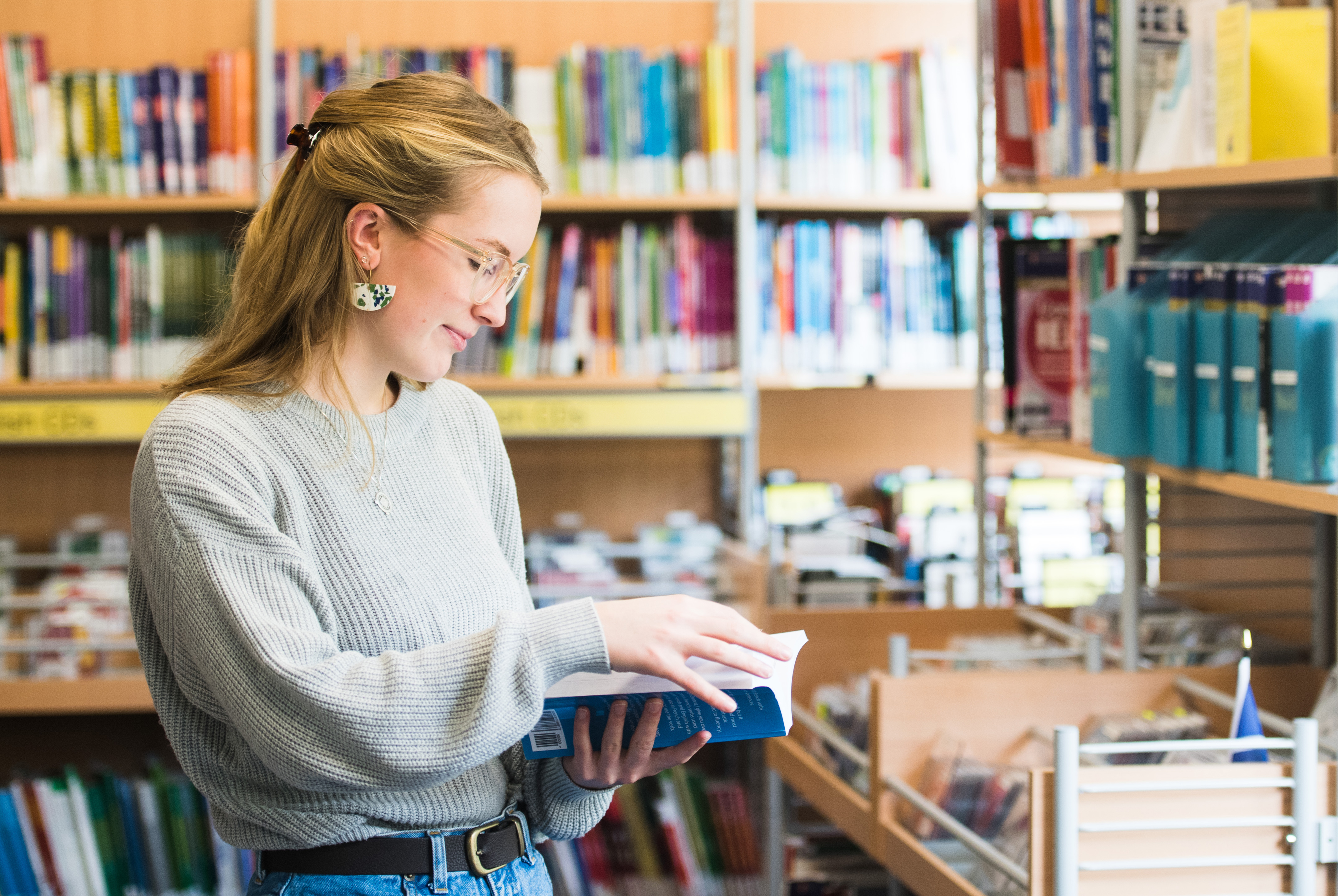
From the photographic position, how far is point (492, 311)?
117cm

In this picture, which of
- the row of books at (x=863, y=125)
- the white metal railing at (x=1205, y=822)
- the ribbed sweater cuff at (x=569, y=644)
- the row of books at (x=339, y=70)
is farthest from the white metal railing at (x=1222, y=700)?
the row of books at (x=339, y=70)

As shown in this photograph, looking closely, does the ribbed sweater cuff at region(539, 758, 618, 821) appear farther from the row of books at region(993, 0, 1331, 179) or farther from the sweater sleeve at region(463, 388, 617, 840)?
the row of books at region(993, 0, 1331, 179)

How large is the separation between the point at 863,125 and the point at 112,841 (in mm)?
2408

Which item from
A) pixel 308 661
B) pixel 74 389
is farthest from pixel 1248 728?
pixel 74 389

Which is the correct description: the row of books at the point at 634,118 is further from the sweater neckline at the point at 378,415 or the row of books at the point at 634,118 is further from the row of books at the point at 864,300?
the sweater neckline at the point at 378,415

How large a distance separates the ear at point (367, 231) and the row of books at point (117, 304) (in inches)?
82.1

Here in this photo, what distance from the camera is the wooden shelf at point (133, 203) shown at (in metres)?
3.00

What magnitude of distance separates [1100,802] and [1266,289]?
62 centimetres

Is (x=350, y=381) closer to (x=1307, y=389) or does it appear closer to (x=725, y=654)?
(x=725, y=654)

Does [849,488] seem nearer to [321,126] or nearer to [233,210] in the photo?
[233,210]

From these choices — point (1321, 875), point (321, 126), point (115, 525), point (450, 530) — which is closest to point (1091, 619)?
point (1321, 875)

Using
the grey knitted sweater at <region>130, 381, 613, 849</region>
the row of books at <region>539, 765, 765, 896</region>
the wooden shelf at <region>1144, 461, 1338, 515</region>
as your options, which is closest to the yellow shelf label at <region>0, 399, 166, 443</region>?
the row of books at <region>539, 765, 765, 896</region>

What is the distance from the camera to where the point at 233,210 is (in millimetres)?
3078

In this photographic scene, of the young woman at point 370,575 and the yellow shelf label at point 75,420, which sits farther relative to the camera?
the yellow shelf label at point 75,420
